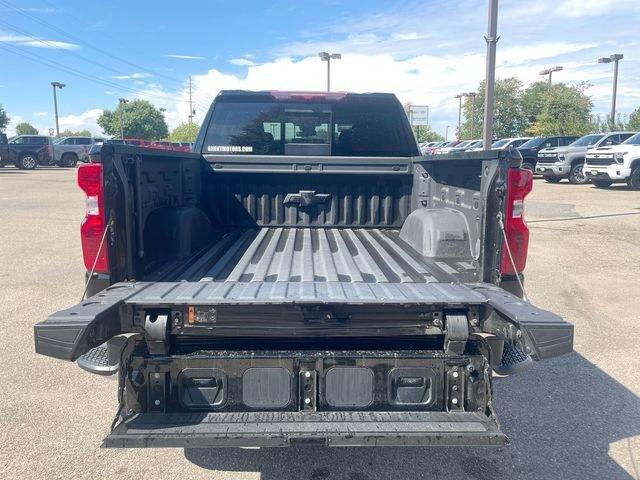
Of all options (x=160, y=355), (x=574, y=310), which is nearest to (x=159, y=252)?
(x=160, y=355)

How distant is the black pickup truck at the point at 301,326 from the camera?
2601 mm

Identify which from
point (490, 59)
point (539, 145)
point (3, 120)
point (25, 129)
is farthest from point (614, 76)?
point (25, 129)

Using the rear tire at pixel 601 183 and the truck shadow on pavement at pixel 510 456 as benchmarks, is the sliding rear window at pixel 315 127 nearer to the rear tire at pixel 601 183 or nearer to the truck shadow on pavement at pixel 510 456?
the truck shadow on pavement at pixel 510 456

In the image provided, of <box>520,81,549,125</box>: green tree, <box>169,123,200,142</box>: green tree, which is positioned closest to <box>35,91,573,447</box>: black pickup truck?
<box>520,81,549,125</box>: green tree

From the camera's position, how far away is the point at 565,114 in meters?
44.9

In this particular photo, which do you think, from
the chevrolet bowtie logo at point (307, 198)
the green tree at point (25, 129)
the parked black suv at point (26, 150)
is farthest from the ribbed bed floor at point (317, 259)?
the green tree at point (25, 129)

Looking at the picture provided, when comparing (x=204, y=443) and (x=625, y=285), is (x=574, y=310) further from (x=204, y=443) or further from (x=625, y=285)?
(x=204, y=443)

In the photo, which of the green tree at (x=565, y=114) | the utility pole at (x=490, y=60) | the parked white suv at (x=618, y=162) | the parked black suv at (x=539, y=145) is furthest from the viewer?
the green tree at (x=565, y=114)

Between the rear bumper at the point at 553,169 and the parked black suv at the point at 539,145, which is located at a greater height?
the parked black suv at the point at 539,145

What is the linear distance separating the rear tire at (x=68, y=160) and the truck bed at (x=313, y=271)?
36115 millimetres

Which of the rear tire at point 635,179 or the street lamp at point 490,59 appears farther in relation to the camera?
the rear tire at point 635,179

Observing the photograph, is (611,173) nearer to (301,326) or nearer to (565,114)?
(301,326)

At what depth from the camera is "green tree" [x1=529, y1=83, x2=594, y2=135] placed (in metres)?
44.2

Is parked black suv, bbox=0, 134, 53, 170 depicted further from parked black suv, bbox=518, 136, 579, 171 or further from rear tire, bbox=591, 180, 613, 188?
rear tire, bbox=591, 180, 613, 188
